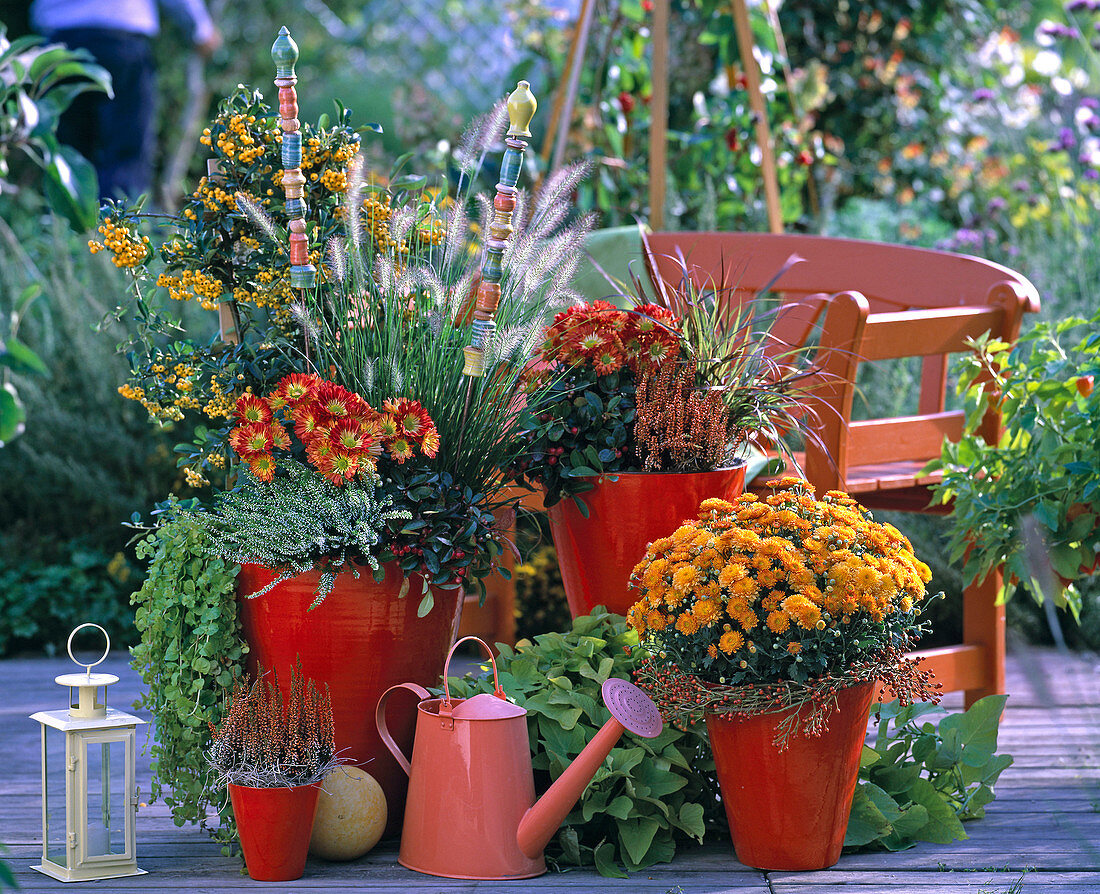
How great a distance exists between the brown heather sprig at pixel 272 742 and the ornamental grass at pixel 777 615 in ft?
1.66

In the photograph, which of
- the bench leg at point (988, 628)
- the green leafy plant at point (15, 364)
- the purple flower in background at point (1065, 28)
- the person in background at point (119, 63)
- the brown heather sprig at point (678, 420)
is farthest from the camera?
the person in background at point (119, 63)

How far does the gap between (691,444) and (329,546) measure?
665 millimetres

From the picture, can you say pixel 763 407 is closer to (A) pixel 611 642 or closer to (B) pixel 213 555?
(A) pixel 611 642

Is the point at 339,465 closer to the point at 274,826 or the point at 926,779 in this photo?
the point at 274,826

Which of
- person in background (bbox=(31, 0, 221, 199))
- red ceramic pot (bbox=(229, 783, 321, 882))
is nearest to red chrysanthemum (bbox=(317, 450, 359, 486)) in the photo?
red ceramic pot (bbox=(229, 783, 321, 882))

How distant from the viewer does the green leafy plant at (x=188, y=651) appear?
181 cm

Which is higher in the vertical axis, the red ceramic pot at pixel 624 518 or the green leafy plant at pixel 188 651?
the red ceramic pot at pixel 624 518

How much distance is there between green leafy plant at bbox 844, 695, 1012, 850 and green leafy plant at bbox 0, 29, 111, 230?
1.42 meters

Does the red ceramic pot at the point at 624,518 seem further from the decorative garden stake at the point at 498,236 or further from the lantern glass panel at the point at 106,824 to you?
the lantern glass panel at the point at 106,824

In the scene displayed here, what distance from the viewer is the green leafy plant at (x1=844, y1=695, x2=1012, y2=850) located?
1.87m

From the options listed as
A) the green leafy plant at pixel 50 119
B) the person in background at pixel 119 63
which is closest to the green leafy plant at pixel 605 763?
the green leafy plant at pixel 50 119

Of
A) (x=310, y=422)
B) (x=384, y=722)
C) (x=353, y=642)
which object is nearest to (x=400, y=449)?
(x=310, y=422)

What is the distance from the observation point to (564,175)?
2002mm

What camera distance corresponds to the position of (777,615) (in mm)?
1633
